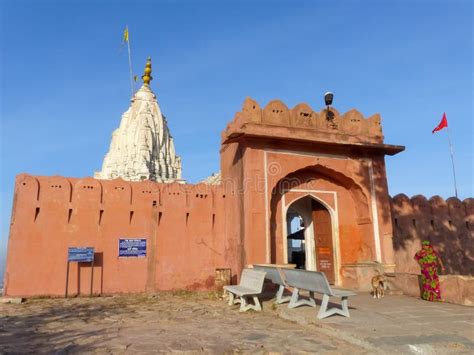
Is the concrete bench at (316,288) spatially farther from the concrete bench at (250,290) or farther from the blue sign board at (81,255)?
the blue sign board at (81,255)

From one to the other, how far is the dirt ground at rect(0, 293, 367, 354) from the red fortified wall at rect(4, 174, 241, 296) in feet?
4.59

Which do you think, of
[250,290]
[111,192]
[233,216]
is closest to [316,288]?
[250,290]

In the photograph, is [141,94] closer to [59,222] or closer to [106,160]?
[106,160]

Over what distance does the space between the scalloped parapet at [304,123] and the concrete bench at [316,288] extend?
4.39 m

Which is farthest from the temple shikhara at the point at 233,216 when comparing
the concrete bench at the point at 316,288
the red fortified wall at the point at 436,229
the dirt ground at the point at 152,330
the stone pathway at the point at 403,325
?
Answer: the concrete bench at the point at 316,288

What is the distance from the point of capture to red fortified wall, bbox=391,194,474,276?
43.7 ft

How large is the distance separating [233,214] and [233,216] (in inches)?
2.5

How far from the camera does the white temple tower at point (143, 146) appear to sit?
96.4 ft

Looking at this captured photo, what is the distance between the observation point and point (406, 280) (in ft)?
30.7

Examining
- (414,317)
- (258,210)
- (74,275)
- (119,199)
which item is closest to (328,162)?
(258,210)

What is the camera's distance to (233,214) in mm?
11469

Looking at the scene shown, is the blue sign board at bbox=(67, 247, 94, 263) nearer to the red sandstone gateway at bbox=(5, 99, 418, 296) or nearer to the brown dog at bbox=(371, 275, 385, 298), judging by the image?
the red sandstone gateway at bbox=(5, 99, 418, 296)

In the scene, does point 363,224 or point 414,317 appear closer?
A: point 414,317

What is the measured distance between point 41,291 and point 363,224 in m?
9.70
